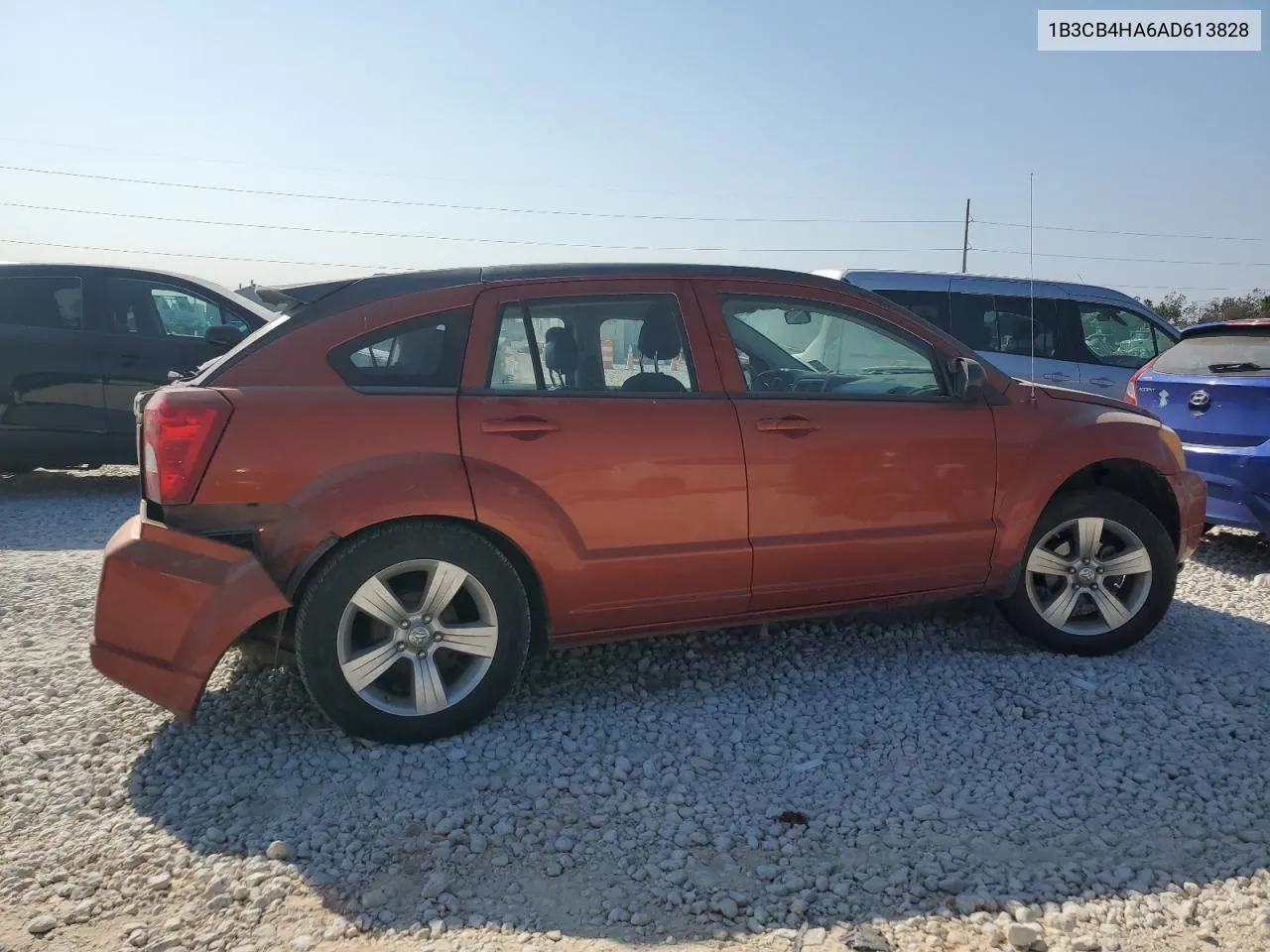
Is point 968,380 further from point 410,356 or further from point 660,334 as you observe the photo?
point 410,356

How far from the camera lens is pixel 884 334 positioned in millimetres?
4203

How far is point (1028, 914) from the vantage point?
255cm

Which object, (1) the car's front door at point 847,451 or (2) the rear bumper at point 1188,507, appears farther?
(2) the rear bumper at point 1188,507

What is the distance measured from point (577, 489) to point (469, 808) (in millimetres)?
1144

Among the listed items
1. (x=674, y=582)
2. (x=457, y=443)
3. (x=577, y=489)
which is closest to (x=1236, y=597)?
(x=674, y=582)

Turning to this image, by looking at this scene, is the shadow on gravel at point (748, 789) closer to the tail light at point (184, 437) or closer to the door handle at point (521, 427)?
the tail light at point (184, 437)

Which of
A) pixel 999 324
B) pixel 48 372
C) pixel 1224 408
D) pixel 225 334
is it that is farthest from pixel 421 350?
pixel 999 324

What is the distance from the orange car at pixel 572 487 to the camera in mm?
3266

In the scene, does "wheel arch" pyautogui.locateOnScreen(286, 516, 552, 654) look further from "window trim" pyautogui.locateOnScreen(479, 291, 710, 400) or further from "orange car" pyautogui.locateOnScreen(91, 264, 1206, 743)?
"window trim" pyautogui.locateOnScreen(479, 291, 710, 400)

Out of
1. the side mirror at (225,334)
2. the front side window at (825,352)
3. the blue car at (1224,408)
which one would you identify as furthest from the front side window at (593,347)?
the blue car at (1224,408)

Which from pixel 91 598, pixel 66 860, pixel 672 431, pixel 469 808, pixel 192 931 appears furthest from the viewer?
pixel 91 598

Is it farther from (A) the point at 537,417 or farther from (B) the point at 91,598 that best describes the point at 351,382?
(B) the point at 91,598

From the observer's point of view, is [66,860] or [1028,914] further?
[66,860]

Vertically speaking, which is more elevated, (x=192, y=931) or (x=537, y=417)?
(x=537, y=417)
